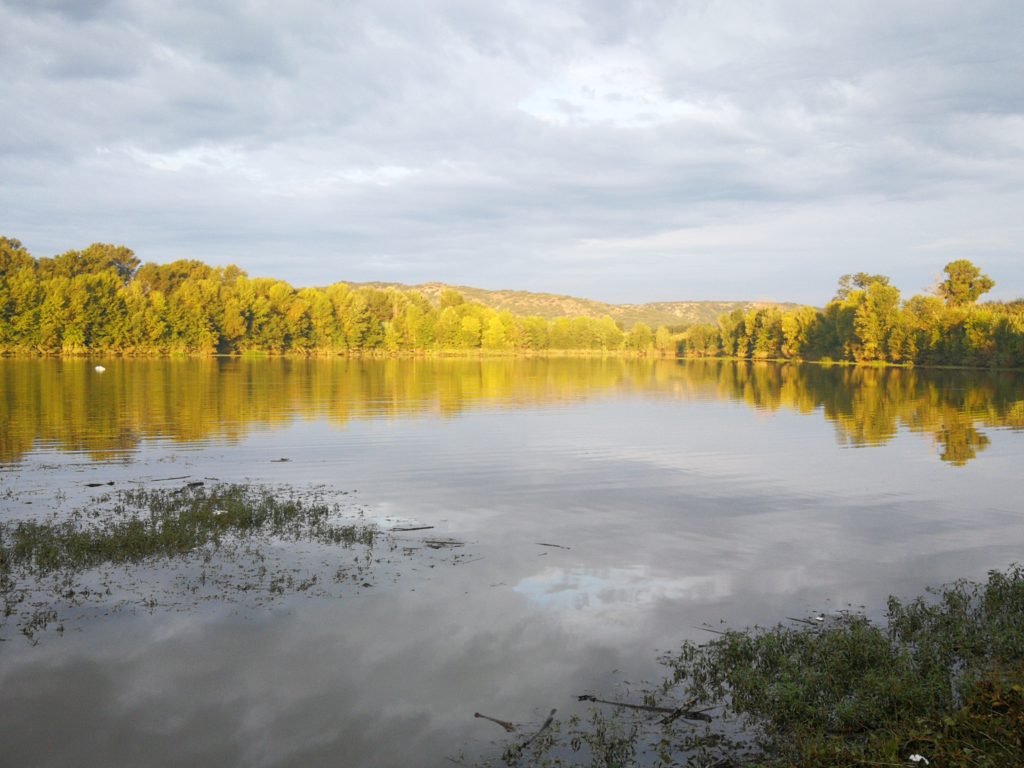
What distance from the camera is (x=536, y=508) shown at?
63.5 feet

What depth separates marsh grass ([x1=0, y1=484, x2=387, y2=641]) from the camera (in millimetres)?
12008

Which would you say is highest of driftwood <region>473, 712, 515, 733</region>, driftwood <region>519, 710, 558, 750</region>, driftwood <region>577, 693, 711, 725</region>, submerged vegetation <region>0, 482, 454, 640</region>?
submerged vegetation <region>0, 482, 454, 640</region>

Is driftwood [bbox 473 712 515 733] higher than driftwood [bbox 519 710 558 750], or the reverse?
driftwood [bbox 519 710 558 750]

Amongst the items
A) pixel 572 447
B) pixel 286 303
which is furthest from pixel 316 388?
pixel 286 303

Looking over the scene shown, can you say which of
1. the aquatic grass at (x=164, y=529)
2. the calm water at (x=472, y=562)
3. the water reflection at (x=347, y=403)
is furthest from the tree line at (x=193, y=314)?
the aquatic grass at (x=164, y=529)

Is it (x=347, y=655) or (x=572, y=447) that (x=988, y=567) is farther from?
(x=572, y=447)

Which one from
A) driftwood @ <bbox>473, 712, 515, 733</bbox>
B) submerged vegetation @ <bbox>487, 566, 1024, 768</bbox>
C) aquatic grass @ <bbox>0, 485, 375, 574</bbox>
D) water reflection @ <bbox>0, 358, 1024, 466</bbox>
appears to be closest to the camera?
submerged vegetation @ <bbox>487, 566, 1024, 768</bbox>

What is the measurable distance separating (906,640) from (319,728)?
8.05 meters

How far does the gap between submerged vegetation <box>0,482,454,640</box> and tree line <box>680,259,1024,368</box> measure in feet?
374

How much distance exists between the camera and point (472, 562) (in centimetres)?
1445

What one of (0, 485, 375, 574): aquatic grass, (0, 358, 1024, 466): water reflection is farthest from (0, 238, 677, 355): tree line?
(0, 485, 375, 574): aquatic grass

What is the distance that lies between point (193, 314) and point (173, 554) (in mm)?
134111

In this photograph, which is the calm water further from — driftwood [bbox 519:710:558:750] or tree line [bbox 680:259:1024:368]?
tree line [bbox 680:259:1024:368]

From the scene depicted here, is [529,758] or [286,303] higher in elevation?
[286,303]
